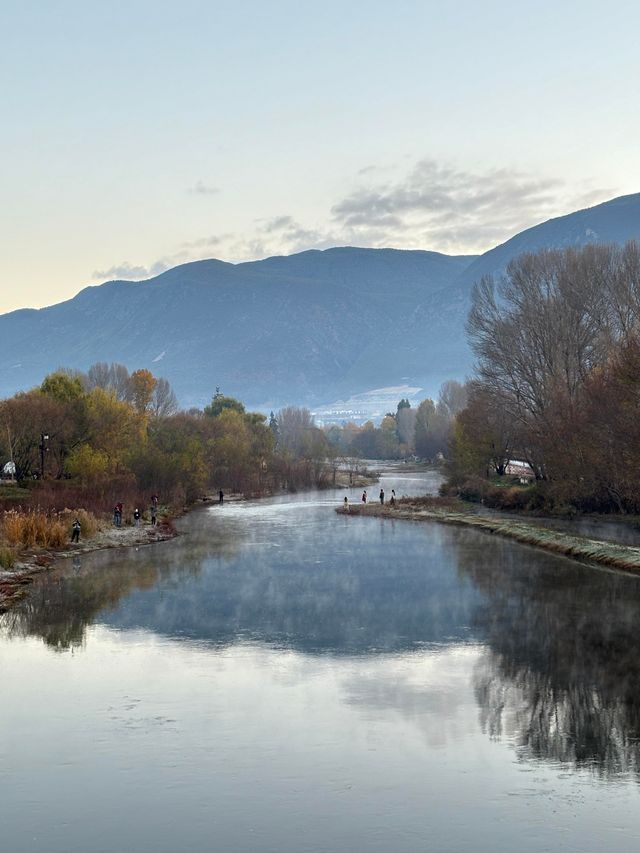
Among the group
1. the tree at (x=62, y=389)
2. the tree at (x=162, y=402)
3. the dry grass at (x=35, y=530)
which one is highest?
the tree at (x=162, y=402)

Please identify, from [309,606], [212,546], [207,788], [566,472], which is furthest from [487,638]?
[566,472]

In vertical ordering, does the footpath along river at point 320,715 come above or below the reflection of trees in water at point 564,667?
above

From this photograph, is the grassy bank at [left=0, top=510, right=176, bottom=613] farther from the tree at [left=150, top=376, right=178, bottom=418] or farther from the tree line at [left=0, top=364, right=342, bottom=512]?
the tree at [left=150, top=376, right=178, bottom=418]

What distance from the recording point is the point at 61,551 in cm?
5825

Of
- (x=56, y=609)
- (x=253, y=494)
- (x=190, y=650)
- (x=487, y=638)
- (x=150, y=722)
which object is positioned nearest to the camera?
(x=150, y=722)

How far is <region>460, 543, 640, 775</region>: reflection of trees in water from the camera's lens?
21906 mm

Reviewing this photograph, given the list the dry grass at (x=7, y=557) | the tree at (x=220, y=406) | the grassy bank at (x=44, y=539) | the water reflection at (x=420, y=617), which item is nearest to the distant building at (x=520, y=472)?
the water reflection at (x=420, y=617)

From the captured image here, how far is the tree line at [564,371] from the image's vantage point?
227ft

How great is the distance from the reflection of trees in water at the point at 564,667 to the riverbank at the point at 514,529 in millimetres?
5163

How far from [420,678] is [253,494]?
3788 inches

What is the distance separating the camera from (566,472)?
77438 millimetres

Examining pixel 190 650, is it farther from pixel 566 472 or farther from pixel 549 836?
pixel 566 472

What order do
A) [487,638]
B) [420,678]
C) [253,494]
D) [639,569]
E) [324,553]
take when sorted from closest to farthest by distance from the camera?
[420,678] < [487,638] < [639,569] < [324,553] < [253,494]

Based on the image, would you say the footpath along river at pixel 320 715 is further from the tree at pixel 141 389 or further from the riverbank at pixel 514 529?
the tree at pixel 141 389
